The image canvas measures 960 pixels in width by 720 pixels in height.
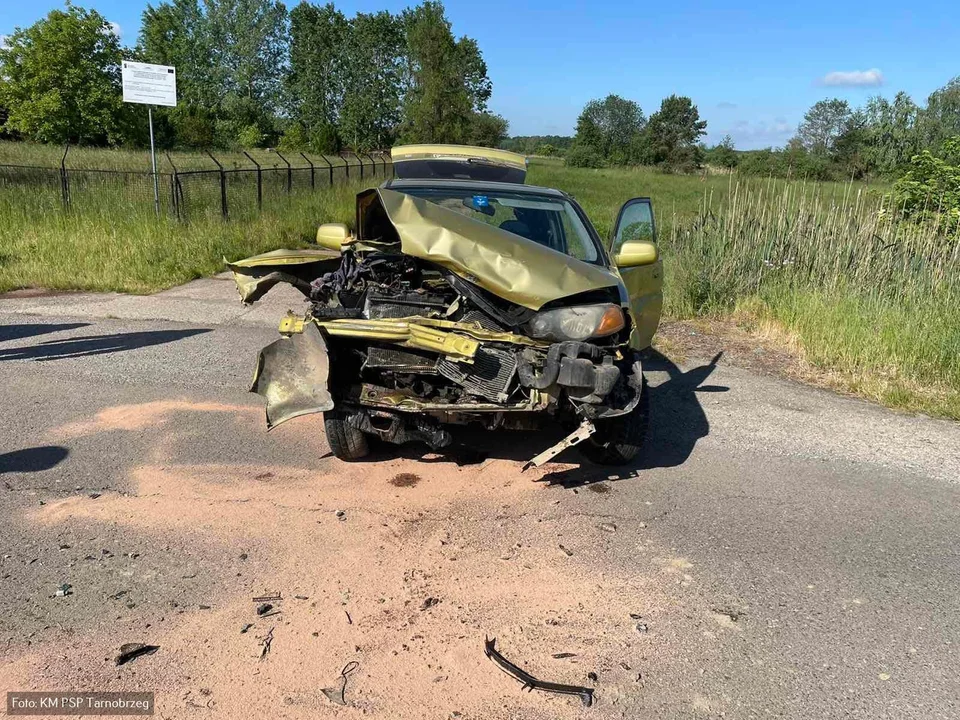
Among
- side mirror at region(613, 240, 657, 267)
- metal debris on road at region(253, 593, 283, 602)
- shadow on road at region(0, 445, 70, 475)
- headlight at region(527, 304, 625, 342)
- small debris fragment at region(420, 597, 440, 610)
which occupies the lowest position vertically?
metal debris on road at region(253, 593, 283, 602)

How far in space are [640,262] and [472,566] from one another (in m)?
2.61

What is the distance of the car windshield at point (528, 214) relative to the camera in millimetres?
5228

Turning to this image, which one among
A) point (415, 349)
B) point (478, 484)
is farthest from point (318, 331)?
point (478, 484)

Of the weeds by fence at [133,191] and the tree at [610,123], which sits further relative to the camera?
the tree at [610,123]

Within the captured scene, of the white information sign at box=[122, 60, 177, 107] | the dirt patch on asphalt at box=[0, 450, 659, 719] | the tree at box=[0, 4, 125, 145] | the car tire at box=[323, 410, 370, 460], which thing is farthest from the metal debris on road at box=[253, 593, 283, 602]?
the tree at box=[0, 4, 125, 145]

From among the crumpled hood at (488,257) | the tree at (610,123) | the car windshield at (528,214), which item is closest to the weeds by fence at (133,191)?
the car windshield at (528,214)

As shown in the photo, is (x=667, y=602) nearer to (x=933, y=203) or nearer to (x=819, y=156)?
(x=933, y=203)

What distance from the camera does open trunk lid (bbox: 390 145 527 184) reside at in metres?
8.77

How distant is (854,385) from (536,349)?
4337 millimetres

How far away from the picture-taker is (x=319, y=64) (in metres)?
70.6

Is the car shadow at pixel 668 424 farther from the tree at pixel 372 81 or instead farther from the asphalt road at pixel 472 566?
the tree at pixel 372 81

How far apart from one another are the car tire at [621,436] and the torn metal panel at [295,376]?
5.46ft

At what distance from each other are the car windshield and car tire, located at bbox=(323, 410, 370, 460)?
1.80 m

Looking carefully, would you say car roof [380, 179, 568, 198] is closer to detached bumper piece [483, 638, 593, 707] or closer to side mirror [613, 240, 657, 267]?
side mirror [613, 240, 657, 267]
